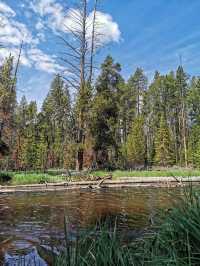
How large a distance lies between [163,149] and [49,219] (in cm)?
3830

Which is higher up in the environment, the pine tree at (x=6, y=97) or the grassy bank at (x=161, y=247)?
the pine tree at (x=6, y=97)

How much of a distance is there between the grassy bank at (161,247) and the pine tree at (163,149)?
142 ft

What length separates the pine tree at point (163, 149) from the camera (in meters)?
46.2

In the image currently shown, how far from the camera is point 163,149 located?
46.4m

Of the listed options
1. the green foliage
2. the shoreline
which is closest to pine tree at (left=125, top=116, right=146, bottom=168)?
the green foliage

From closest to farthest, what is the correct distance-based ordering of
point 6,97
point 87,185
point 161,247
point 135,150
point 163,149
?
point 161,247, point 87,185, point 6,97, point 135,150, point 163,149

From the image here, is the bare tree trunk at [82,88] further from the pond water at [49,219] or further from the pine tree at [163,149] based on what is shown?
the pine tree at [163,149]

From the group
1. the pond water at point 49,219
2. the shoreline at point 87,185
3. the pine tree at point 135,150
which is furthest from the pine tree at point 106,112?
the pond water at point 49,219

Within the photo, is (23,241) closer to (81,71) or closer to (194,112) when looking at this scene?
(81,71)

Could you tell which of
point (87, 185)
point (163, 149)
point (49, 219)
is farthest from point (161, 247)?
point (163, 149)

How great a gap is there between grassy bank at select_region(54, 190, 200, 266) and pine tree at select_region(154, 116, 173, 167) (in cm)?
4329

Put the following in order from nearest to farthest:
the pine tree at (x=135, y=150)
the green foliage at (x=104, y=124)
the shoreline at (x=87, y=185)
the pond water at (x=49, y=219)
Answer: the pond water at (x=49, y=219) < the shoreline at (x=87, y=185) < the green foliage at (x=104, y=124) < the pine tree at (x=135, y=150)

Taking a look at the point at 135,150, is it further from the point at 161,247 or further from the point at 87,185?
the point at 161,247

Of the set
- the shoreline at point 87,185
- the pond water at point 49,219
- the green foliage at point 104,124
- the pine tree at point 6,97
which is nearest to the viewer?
the pond water at point 49,219
